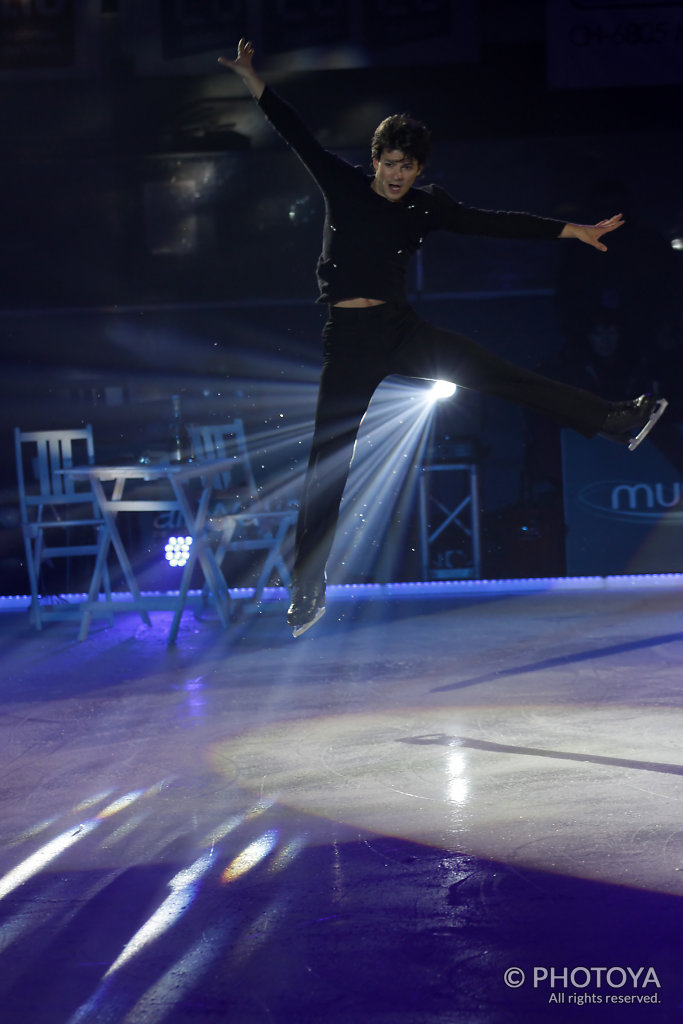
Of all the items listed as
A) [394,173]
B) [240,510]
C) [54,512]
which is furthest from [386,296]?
[54,512]

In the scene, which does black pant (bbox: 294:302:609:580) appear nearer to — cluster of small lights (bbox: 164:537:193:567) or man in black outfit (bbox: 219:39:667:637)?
man in black outfit (bbox: 219:39:667:637)

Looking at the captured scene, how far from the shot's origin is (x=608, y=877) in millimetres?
2234

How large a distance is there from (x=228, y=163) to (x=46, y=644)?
325 cm

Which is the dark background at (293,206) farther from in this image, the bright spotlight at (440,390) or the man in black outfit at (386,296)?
the man in black outfit at (386,296)

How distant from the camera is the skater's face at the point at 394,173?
10.4 ft

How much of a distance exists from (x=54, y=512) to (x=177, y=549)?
0.82 m

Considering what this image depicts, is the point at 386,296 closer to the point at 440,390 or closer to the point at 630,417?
the point at 630,417

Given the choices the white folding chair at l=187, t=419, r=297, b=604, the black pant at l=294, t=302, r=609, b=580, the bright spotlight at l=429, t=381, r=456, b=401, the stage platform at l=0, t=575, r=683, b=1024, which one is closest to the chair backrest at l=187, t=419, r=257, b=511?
the white folding chair at l=187, t=419, r=297, b=604

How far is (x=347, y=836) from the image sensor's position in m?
2.55

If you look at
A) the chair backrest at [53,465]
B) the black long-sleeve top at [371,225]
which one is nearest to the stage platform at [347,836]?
the chair backrest at [53,465]

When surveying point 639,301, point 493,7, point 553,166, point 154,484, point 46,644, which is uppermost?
point 493,7

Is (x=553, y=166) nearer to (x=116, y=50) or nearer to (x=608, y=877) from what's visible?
(x=116, y=50)

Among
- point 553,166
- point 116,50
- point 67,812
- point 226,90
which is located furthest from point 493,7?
point 67,812

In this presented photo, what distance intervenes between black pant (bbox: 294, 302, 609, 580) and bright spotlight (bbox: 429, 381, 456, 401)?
3.25 metres
